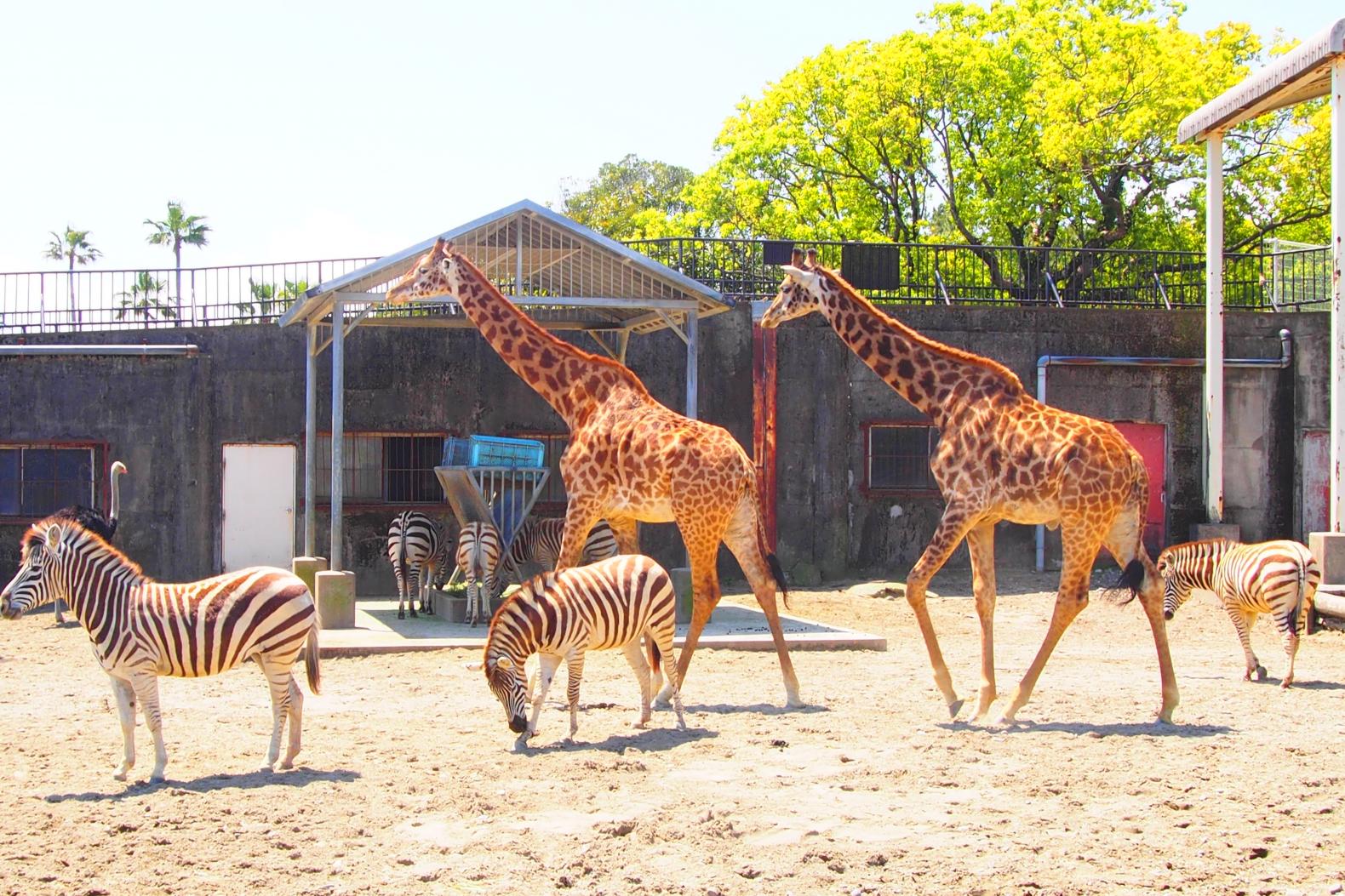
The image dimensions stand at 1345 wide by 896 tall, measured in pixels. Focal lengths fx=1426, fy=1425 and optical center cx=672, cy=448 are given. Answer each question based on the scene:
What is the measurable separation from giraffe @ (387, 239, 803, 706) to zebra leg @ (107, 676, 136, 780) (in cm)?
355

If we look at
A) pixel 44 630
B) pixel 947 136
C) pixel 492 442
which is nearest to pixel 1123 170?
pixel 947 136

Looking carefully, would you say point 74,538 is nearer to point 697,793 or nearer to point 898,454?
point 697,793

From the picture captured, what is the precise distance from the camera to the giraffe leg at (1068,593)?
9445 mm

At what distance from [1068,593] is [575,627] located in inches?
134

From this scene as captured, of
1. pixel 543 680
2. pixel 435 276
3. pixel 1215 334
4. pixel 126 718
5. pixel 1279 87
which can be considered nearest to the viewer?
pixel 126 718

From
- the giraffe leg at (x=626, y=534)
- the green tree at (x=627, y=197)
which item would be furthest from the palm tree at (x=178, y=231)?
the giraffe leg at (x=626, y=534)

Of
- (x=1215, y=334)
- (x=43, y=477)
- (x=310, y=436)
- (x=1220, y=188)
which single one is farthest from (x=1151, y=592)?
(x=43, y=477)

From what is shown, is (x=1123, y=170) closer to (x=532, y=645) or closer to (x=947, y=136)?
(x=947, y=136)

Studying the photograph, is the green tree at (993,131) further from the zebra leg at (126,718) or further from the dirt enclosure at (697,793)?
the zebra leg at (126,718)

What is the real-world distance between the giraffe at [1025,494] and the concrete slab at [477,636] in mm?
3391

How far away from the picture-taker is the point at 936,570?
9523 mm

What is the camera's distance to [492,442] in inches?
634

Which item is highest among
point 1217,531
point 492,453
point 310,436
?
point 310,436

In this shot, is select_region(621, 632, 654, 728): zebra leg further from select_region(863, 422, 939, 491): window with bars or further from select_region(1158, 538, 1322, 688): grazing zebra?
select_region(863, 422, 939, 491): window with bars
